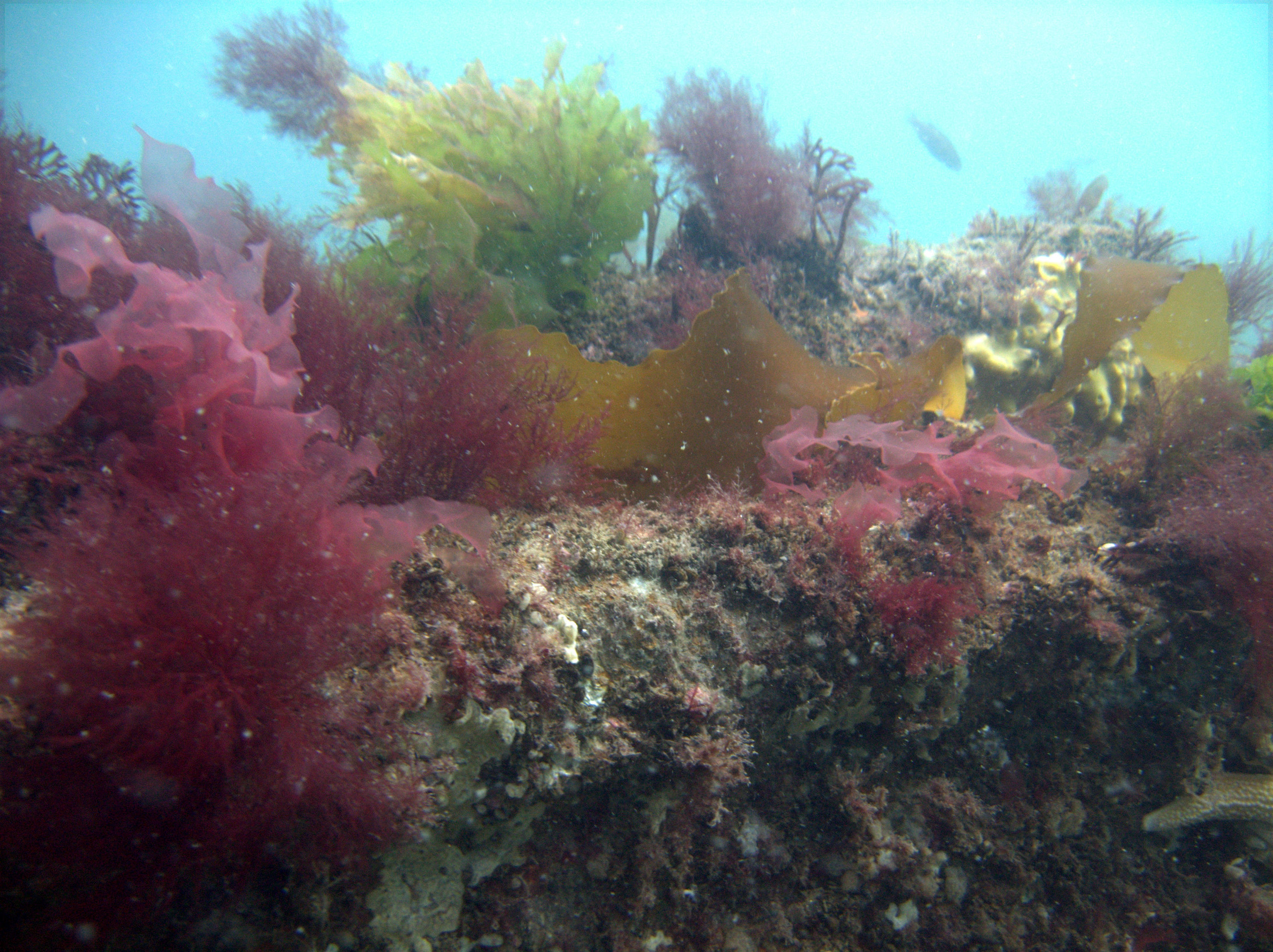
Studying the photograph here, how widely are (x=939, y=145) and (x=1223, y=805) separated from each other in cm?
2790

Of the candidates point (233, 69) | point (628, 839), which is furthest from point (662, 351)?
point (233, 69)

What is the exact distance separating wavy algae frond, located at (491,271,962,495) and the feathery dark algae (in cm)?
2

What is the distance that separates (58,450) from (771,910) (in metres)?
2.99

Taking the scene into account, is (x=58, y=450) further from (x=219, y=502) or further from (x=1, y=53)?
(x=1, y=53)

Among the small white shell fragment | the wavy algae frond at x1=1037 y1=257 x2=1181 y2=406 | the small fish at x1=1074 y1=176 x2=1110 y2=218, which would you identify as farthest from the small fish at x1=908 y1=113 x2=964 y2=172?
the small white shell fragment

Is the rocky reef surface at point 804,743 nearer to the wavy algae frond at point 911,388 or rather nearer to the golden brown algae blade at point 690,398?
the golden brown algae blade at point 690,398

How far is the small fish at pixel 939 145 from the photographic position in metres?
23.1

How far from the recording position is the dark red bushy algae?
1158 mm

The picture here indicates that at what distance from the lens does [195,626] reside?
124cm

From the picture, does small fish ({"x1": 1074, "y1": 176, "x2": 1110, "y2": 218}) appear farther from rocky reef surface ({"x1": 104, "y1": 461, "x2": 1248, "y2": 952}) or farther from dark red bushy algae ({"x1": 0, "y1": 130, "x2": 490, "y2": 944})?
dark red bushy algae ({"x1": 0, "y1": 130, "x2": 490, "y2": 944})

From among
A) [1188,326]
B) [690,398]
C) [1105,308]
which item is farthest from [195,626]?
[1188,326]

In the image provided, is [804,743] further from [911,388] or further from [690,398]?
[911,388]

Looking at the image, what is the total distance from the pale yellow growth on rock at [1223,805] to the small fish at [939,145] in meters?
26.7

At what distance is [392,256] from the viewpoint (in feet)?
12.0
